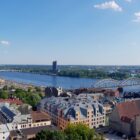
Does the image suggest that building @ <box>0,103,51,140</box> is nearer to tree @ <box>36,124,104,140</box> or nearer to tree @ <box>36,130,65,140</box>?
tree @ <box>36,130,65,140</box>

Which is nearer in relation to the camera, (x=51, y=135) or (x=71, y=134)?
(x=51, y=135)

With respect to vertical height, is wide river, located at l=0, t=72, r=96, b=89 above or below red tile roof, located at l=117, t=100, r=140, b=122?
below

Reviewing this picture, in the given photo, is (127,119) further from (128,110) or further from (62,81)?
(62,81)

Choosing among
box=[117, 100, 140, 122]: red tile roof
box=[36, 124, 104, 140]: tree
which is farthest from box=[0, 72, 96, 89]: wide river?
box=[36, 124, 104, 140]: tree

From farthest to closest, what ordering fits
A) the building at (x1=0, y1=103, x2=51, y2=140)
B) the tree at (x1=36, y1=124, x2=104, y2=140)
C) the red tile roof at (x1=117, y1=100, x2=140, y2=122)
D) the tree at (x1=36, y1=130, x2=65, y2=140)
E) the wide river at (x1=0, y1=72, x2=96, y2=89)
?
1. the wide river at (x1=0, y1=72, x2=96, y2=89)
2. the red tile roof at (x1=117, y1=100, x2=140, y2=122)
3. the building at (x1=0, y1=103, x2=51, y2=140)
4. the tree at (x1=36, y1=124, x2=104, y2=140)
5. the tree at (x1=36, y1=130, x2=65, y2=140)

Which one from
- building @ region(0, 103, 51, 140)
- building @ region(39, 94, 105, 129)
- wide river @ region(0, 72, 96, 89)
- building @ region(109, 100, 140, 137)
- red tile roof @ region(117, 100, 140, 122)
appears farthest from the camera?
wide river @ region(0, 72, 96, 89)

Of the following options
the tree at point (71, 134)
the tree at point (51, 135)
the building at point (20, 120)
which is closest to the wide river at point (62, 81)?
the building at point (20, 120)

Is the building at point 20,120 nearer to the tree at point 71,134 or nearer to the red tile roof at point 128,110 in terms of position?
the tree at point 71,134

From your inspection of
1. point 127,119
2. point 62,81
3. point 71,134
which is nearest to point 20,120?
point 71,134

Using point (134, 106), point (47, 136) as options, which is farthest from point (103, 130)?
point (47, 136)
